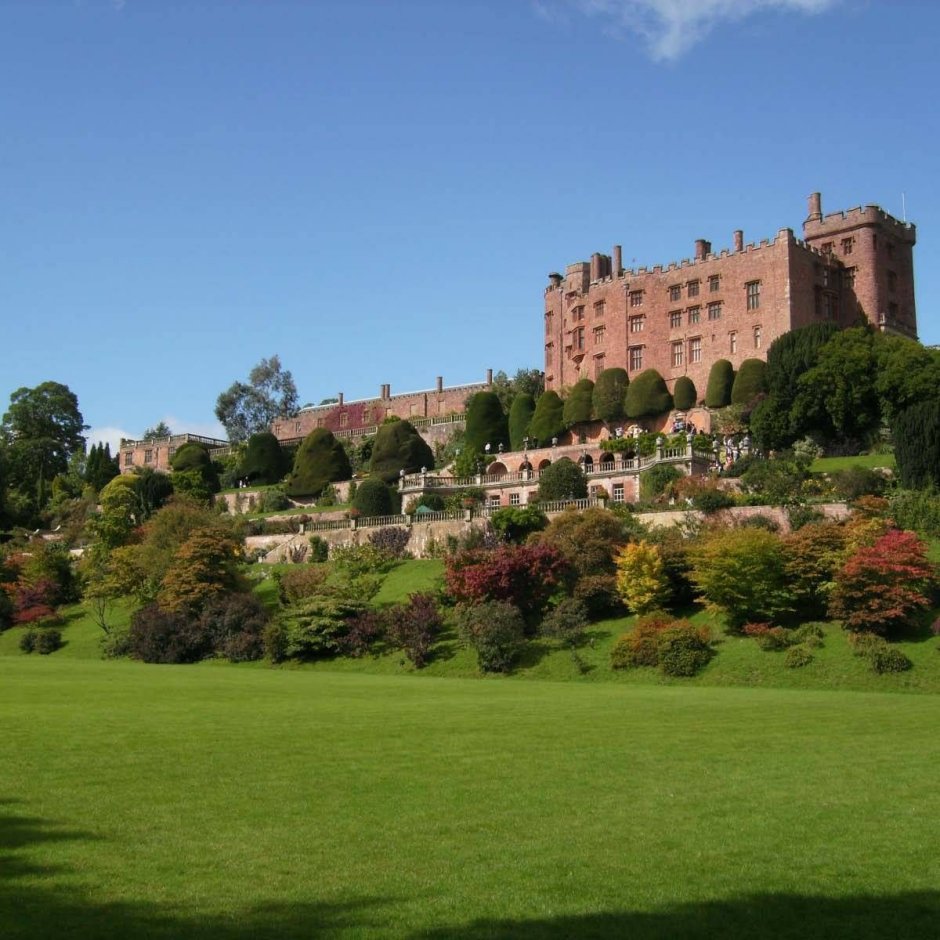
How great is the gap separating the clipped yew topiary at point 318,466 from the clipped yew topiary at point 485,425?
879 centimetres

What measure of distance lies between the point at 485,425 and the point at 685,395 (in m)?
14.6

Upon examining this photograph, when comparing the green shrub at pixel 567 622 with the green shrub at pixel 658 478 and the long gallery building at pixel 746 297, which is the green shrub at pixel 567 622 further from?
the long gallery building at pixel 746 297

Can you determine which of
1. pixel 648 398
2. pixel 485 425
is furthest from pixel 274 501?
pixel 648 398

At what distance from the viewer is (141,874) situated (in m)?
Result: 9.95

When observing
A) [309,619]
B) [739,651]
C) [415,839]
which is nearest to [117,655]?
[309,619]

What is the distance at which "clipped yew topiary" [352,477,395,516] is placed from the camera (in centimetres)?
6184

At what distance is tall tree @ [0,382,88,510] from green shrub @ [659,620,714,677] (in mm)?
69861

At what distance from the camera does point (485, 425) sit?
7675 centimetres

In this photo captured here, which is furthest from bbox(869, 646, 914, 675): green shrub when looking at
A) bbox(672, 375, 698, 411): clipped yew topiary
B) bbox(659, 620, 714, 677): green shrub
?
bbox(672, 375, 698, 411): clipped yew topiary

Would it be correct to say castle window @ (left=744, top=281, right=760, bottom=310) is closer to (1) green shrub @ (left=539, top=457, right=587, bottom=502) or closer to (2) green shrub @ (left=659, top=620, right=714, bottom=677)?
(1) green shrub @ (left=539, top=457, right=587, bottom=502)

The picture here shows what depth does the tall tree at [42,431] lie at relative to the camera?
304 feet

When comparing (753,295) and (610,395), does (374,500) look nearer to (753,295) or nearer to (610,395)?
(610,395)

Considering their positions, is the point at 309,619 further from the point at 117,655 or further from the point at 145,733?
the point at 145,733

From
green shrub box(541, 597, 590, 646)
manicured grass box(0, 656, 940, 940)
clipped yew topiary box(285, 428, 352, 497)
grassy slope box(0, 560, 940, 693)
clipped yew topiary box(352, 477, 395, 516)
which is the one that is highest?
clipped yew topiary box(285, 428, 352, 497)
